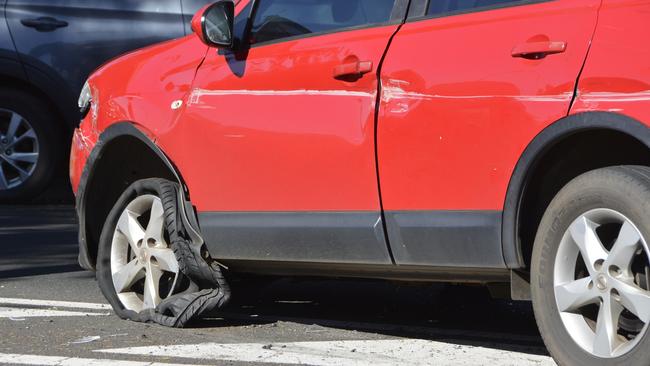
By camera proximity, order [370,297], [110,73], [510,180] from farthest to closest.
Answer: [370,297] → [110,73] → [510,180]

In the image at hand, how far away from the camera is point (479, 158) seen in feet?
15.5

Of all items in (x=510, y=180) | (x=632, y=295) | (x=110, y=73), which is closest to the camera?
(x=632, y=295)

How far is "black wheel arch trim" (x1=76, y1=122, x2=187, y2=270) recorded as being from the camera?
608 centimetres

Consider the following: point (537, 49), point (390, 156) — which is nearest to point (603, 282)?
point (537, 49)

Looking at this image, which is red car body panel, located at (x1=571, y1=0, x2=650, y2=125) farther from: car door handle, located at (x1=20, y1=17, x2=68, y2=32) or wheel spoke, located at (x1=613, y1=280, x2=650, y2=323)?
car door handle, located at (x1=20, y1=17, x2=68, y2=32)

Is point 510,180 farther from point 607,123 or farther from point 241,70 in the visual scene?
point 241,70

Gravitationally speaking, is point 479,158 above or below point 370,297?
above

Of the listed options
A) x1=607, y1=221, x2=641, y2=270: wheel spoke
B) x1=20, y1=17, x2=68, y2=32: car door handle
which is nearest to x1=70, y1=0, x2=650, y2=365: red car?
x1=607, y1=221, x2=641, y2=270: wheel spoke

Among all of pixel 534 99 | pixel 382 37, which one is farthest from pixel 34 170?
pixel 534 99

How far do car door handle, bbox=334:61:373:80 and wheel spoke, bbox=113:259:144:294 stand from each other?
1475 millimetres

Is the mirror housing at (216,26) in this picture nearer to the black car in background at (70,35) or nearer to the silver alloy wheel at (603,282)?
the silver alloy wheel at (603,282)

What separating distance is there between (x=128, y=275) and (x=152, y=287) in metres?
0.16

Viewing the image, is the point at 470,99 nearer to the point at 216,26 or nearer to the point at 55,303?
the point at 216,26

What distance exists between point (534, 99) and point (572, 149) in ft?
0.85
